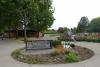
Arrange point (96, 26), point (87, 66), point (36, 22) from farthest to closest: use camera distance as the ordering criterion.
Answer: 1. point (96, 26)
2. point (36, 22)
3. point (87, 66)

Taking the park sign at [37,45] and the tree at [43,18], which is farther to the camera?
the tree at [43,18]

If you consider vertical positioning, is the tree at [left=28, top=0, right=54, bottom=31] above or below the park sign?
above

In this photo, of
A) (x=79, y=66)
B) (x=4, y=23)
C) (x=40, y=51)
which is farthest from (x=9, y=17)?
(x=40, y=51)

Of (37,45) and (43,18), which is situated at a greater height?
(43,18)

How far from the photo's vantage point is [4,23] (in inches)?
335

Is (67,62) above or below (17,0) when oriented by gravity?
below

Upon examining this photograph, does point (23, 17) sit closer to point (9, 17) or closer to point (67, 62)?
point (67, 62)

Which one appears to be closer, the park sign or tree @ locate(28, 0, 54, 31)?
the park sign

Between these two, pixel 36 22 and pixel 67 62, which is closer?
pixel 67 62

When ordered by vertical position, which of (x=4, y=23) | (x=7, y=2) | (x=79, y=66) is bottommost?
(x=79, y=66)

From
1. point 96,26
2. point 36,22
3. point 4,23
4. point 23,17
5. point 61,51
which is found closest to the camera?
point 4,23

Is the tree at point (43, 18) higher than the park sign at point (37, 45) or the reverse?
higher

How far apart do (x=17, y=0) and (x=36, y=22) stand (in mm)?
40784

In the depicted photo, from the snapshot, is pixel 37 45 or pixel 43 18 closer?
pixel 37 45
